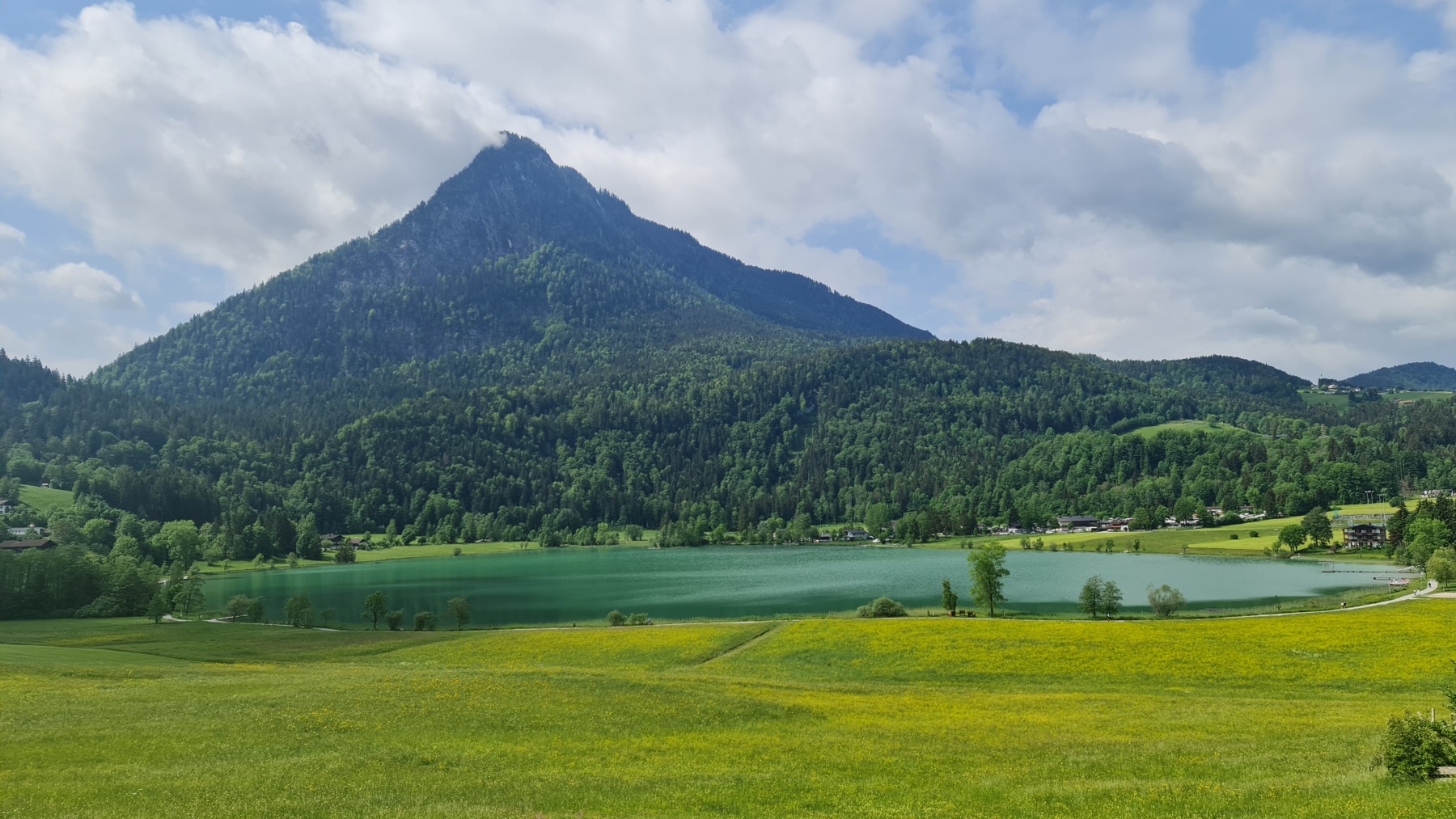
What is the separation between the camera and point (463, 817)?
16016 mm

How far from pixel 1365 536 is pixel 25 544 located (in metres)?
216

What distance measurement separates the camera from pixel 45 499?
583 feet

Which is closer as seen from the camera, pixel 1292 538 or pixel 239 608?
pixel 239 608

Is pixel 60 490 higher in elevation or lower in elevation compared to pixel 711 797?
higher

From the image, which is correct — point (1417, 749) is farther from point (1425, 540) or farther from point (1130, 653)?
point (1425, 540)

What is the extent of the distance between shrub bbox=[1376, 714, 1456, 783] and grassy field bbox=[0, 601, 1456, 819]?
56cm

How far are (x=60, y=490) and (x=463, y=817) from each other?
233365 millimetres

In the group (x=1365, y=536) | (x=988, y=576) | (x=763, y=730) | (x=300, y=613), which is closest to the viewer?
(x=763, y=730)

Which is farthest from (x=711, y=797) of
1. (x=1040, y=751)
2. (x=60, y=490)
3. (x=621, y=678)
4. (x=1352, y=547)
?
(x=60, y=490)

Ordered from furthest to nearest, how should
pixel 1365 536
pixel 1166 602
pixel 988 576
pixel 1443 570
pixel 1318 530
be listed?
pixel 1365 536 < pixel 1318 530 < pixel 1443 570 < pixel 988 576 < pixel 1166 602

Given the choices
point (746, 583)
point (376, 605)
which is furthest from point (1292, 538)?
point (376, 605)

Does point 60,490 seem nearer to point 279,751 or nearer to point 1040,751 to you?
point 279,751

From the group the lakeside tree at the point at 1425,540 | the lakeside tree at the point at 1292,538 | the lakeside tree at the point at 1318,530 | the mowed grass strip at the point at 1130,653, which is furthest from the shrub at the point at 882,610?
the lakeside tree at the point at 1318,530

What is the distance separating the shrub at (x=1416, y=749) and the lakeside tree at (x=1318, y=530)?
15095 centimetres
